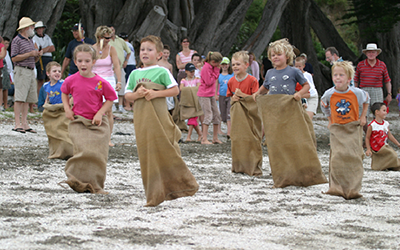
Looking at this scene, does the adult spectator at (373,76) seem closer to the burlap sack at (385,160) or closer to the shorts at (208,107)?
the burlap sack at (385,160)

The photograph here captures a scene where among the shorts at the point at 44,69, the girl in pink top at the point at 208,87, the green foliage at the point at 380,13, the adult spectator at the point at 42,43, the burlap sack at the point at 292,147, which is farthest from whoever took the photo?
the green foliage at the point at 380,13

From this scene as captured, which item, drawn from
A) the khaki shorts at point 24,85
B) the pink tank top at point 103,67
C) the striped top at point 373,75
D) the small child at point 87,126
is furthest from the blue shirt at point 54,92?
the striped top at point 373,75

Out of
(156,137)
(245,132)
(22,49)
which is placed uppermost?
(22,49)

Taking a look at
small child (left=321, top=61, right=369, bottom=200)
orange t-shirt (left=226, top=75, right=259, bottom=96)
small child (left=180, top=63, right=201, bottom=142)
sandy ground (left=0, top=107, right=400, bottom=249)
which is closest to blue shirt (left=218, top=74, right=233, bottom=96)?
small child (left=180, top=63, right=201, bottom=142)

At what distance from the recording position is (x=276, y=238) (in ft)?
11.6

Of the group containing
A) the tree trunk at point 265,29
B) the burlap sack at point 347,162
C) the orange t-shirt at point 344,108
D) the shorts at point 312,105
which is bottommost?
the burlap sack at point 347,162

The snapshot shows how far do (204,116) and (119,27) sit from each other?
567cm

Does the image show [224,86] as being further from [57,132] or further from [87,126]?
[87,126]

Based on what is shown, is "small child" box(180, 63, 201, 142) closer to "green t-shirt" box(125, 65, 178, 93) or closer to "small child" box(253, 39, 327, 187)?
"small child" box(253, 39, 327, 187)

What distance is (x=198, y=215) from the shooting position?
4.15m

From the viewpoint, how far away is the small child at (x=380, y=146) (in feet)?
23.7

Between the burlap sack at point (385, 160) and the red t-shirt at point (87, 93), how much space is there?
4116 millimetres

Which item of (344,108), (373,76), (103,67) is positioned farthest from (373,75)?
(103,67)

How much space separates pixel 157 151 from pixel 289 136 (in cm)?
184
